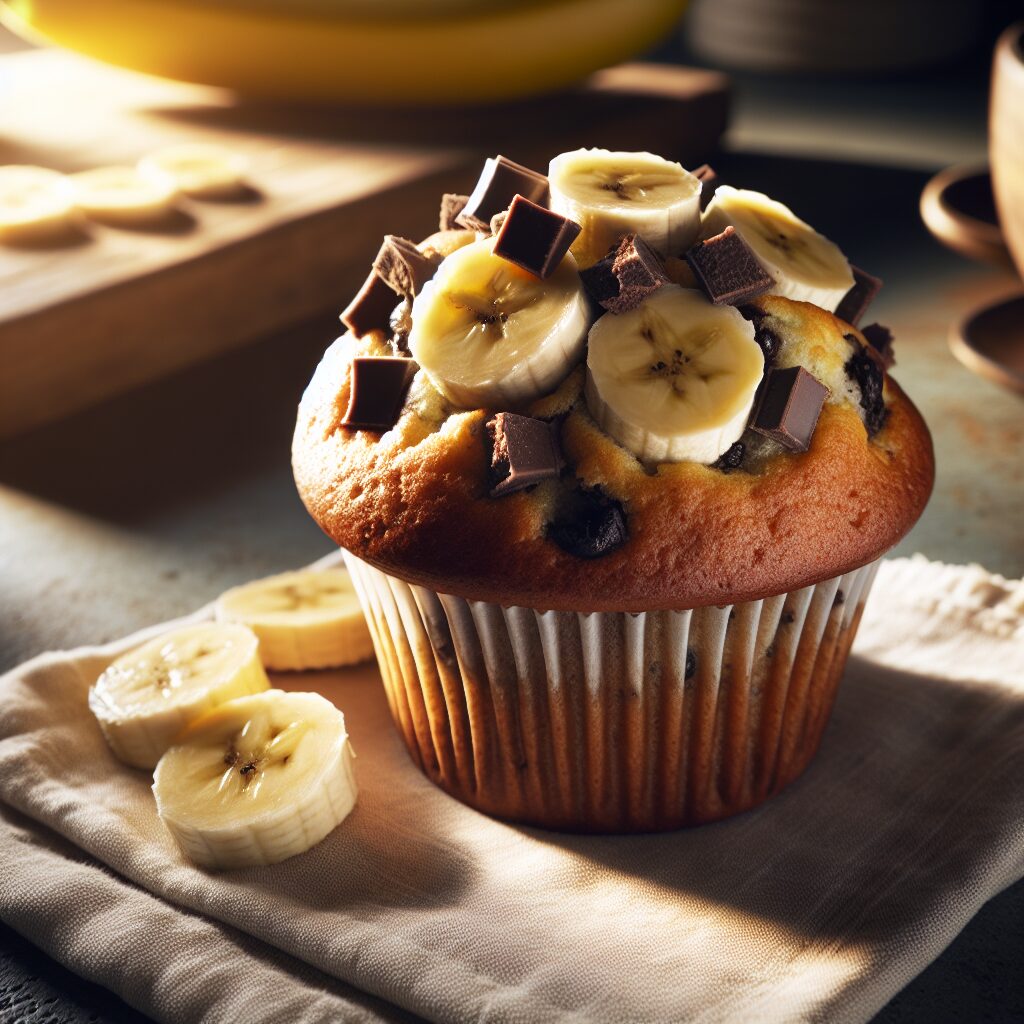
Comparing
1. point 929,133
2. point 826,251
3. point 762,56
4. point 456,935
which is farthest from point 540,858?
point 762,56

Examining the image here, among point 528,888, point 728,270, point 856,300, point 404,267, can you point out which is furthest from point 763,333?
point 528,888

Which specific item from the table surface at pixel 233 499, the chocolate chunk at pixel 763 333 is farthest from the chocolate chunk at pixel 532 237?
the table surface at pixel 233 499

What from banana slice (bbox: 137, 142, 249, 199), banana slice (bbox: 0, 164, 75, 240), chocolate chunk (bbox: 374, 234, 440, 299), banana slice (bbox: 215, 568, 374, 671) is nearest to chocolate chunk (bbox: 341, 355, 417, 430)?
chocolate chunk (bbox: 374, 234, 440, 299)

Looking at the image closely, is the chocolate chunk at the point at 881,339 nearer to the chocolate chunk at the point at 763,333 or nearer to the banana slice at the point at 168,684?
the chocolate chunk at the point at 763,333

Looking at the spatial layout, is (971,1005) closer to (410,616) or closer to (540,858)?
(540,858)

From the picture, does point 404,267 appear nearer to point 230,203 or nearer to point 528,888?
point 528,888

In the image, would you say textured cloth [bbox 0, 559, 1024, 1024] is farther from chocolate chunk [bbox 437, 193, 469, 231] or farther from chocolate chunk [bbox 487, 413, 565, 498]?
chocolate chunk [bbox 437, 193, 469, 231]
